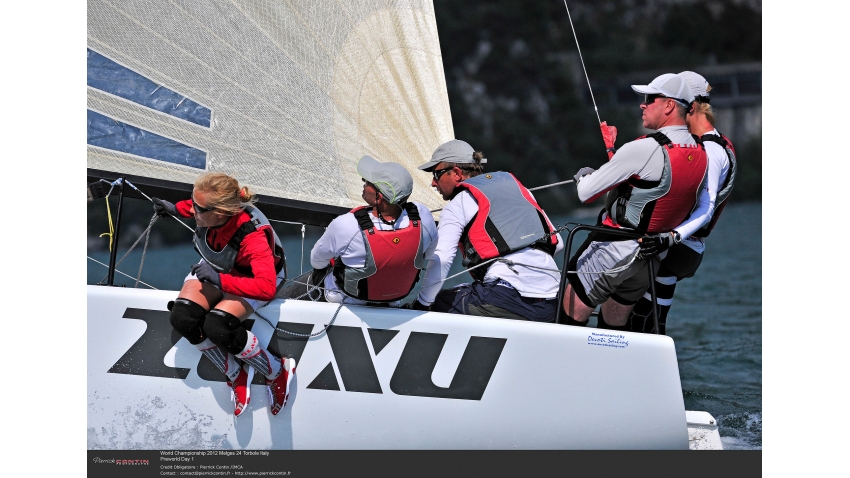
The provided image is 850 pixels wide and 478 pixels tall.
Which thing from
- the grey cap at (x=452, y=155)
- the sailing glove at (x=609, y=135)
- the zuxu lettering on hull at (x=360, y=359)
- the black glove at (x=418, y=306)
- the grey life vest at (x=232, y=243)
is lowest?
the zuxu lettering on hull at (x=360, y=359)

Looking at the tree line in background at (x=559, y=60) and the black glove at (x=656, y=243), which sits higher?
the tree line in background at (x=559, y=60)

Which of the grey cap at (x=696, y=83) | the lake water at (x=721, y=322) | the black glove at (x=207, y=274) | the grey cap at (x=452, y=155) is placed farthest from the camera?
the lake water at (x=721, y=322)

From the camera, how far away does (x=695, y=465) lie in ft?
10.0

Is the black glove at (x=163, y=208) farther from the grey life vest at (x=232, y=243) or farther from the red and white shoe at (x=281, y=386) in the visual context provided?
the red and white shoe at (x=281, y=386)

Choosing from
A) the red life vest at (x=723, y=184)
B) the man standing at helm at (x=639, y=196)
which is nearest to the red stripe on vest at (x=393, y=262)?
the man standing at helm at (x=639, y=196)

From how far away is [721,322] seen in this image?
22.1ft

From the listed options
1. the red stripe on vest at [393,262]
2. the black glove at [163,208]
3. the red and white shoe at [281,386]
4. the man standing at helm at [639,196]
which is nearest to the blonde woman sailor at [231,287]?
the red and white shoe at [281,386]

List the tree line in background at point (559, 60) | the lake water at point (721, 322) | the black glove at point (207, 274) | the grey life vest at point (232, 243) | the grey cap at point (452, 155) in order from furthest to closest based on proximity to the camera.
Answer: the tree line in background at point (559, 60), the lake water at point (721, 322), the grey cap at point (452, 155), the grey life vest at point (232, 243), the black glove at point (207, 274)

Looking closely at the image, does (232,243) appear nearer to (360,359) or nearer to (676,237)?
(360,359)

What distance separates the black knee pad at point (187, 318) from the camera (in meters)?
2.68

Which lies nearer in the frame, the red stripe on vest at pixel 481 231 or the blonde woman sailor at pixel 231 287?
the blonde woman sailor at pixel 231 287

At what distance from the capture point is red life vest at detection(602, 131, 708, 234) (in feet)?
9.18

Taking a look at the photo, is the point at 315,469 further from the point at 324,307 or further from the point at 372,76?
the point at 372,76

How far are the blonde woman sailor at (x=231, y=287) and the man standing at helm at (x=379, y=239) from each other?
190mm
